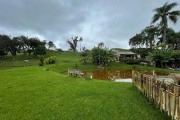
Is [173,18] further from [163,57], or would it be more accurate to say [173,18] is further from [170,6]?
[163,57]

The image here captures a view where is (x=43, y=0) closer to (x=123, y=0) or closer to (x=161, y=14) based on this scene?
(x=123, y=0)

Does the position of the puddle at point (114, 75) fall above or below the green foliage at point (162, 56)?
below

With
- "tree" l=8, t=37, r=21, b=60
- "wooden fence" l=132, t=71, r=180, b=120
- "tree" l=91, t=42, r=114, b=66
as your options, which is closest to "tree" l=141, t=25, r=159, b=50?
"tree" l=91, t=42, r=114, b=66

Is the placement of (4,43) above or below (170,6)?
below

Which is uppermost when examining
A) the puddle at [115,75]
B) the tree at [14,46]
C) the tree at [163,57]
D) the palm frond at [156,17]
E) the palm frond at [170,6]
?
the palm frond at [170,6]

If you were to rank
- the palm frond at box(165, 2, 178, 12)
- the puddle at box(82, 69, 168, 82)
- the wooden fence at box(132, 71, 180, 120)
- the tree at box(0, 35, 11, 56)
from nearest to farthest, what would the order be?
the wooden fence at box(132, 71, 180, 120), the puddle at box(82, 69, 168, 82), the palm frond at box(165, 2, 178, 12), the tree at box(0, 35, 11, 56)

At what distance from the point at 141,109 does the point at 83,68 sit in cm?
1914

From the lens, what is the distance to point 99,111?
4422 mm

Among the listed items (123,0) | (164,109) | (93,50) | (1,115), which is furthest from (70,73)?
(93,50)

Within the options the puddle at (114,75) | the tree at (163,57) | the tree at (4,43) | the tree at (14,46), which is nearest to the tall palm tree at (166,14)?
the tree at (163,57)

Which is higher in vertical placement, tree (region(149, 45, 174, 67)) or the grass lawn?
tree (region(149, 45, 174, 67))

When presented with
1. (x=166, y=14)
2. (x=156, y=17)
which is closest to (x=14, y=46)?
(x=156, y=17)

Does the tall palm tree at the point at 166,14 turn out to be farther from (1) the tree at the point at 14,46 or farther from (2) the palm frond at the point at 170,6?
(1) the tree at the point at 14,46

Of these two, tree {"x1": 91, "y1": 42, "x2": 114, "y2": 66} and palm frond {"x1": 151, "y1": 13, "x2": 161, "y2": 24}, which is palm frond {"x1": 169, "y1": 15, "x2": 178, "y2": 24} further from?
tree {"x1": 91, "y1": 42, "x2": 114, "y2": 66}
